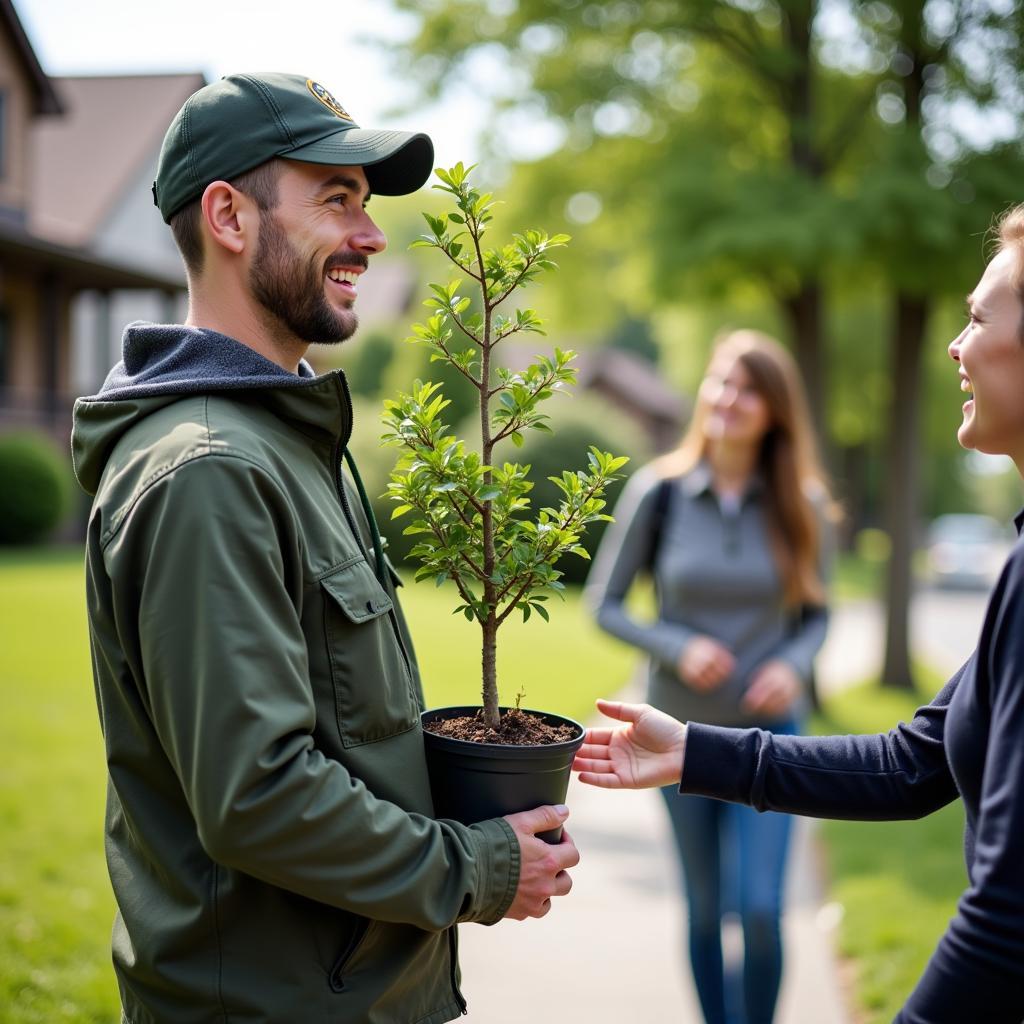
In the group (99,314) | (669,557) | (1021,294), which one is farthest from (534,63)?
(99,314)

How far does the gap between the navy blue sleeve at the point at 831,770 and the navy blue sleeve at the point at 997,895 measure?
2.19ft

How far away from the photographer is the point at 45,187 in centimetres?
2620

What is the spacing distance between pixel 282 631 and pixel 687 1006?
11.0 ft

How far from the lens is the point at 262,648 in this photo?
5.80 ft

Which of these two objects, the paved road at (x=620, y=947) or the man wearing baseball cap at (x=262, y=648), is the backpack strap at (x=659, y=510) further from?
the man wearing baseball cap at (x=262, y=648)

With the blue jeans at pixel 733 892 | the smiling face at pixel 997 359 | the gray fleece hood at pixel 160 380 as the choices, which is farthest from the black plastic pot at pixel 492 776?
the blue jeans at pixel 733 892

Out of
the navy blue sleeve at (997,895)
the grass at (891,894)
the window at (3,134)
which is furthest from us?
the window at (3,134)

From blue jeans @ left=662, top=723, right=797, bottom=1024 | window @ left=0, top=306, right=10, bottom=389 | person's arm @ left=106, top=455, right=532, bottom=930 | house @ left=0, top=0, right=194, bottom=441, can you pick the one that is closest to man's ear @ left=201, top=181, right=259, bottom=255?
person's arm @ left=106, top=455, right=532, bottom=930

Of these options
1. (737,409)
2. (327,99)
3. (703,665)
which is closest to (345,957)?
(327,99)

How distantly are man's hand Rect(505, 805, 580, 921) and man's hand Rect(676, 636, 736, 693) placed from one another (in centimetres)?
194

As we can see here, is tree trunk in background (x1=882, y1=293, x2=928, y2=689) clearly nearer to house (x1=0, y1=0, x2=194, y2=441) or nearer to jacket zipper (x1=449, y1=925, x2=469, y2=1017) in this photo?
jacket zipper (x1=449, y1=925, x2=469, y2=1017)

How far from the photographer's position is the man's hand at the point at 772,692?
405 centimetres

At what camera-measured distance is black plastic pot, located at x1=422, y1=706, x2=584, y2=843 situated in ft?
6.91

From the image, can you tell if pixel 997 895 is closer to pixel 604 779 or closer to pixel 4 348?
pixel 604 779
